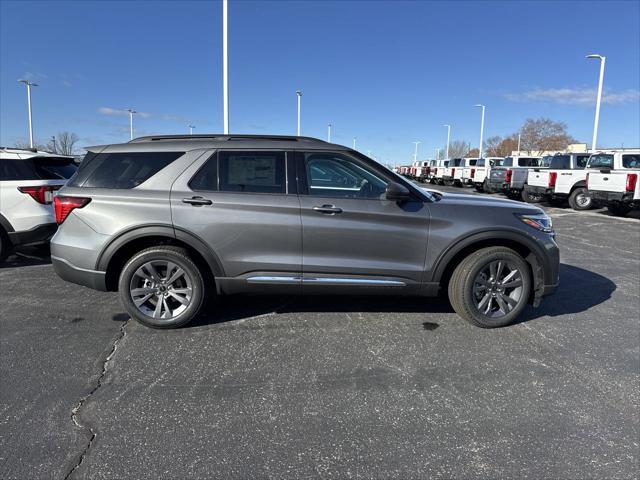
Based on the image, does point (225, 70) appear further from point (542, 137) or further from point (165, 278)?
point (542, 137)

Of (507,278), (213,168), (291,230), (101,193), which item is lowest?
(507,278)

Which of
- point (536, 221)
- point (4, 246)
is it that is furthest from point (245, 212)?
point (4, 246)

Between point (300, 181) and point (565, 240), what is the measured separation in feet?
25.3

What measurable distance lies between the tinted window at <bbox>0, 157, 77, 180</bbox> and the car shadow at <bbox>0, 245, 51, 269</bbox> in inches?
47.3

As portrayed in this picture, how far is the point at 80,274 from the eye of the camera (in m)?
4.14

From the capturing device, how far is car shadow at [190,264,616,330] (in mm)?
4578

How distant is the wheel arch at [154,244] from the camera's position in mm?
4016

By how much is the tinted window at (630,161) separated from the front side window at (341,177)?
44.6ft

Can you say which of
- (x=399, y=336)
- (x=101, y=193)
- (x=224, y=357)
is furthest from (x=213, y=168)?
(x=399, y=336)

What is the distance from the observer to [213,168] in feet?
13.5

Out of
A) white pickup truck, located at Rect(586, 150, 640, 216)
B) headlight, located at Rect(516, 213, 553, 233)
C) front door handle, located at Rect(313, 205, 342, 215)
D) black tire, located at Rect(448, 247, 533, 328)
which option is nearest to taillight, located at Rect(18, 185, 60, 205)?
front door handle, located at Rect(313, 205, 342, 215)

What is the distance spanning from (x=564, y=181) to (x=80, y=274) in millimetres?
16423

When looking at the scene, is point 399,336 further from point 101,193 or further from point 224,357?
point 101,193

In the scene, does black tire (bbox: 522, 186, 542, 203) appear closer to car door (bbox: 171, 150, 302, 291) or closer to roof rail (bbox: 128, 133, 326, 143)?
roof rail (bbox: 128, 133, 326, 143)
